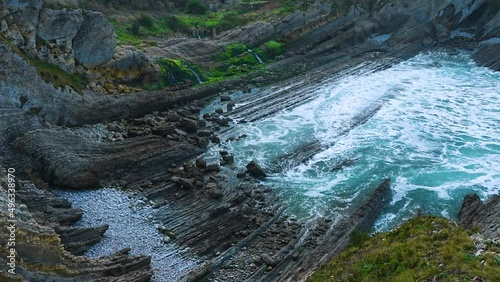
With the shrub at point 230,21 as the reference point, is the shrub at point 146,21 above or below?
above

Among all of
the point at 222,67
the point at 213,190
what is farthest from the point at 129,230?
the point at 222,67

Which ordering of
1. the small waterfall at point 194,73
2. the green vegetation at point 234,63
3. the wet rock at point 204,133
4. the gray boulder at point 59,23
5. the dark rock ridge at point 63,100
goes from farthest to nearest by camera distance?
the green vegetation at point 234,63 < the small waterfall at point 194,73 < the wet rock at point 204,133 < the gray boulder at point 59,23 < the dark rock ridge at point 63,100

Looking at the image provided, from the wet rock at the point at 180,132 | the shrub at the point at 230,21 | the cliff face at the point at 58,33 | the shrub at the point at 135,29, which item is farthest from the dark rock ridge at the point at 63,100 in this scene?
the shrub at the point at 230,21

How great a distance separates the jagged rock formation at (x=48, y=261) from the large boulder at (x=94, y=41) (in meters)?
21.4

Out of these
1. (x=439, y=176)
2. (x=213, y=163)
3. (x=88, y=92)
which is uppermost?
(x=88, y=92)

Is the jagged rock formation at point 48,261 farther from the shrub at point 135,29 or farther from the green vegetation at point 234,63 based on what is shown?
the shrub at point 135,29

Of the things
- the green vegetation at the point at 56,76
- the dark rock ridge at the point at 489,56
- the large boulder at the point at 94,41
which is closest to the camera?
the green vegetation at the point at 56,76

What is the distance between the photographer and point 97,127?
134ft

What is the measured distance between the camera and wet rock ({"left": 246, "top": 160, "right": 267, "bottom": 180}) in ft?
118

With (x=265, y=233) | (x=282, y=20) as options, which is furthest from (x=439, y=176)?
(x=282, y=20)

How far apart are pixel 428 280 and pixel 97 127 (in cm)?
3126

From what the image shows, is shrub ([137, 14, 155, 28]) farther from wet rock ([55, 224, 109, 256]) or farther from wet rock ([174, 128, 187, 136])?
wet rock ([55, 224, 109, 256])

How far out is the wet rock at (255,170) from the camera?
118 ft

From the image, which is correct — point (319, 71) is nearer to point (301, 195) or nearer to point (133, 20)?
point (133, 20)
